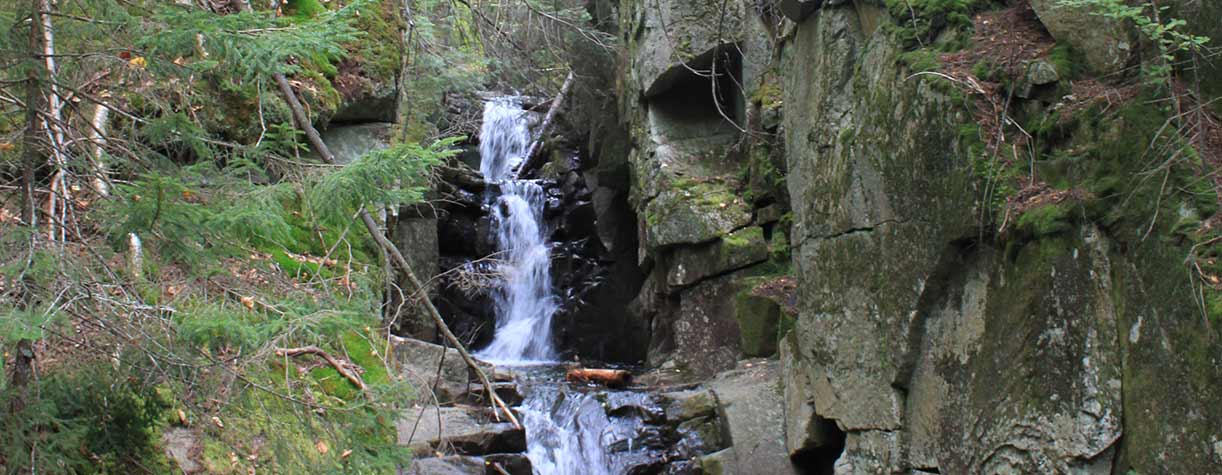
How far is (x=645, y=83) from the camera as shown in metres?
13.8

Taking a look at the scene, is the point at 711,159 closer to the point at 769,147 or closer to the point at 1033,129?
the point at 769,147

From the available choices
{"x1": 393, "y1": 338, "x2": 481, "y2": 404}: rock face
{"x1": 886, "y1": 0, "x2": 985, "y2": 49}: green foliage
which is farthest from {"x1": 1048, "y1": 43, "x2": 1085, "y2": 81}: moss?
{"x1": 393, "y1": 338, "x2": 481, "y2": 404}: rock face

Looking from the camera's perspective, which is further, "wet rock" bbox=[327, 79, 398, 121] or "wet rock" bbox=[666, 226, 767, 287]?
"wet rock" bbox=[666, 226, 767, 287]

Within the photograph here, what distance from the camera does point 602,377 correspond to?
35.9 feet

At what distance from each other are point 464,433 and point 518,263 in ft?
24.9

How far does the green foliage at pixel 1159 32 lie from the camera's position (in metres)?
4.18

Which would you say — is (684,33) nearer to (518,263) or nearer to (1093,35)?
(518,263)

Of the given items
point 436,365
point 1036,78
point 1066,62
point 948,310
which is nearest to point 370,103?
point 436,365

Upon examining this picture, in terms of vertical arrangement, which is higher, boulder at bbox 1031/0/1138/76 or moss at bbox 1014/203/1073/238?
boulder at bbox 1031/0/1138/76

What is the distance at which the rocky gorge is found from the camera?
443cm

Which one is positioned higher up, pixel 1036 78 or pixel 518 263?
pixel 1036 78

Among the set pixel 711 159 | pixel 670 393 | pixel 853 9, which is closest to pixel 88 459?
pixel 853 9

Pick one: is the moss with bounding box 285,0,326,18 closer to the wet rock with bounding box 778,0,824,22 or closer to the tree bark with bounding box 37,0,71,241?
the wet rock with bounding box 778,0,824,22

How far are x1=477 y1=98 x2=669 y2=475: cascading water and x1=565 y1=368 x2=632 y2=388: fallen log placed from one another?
0.76 ft
